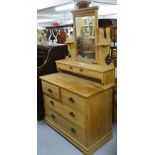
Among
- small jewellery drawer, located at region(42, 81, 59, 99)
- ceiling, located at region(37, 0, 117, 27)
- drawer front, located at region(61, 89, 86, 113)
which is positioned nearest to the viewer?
drawer front, located at region(61, 89, 86, 113)

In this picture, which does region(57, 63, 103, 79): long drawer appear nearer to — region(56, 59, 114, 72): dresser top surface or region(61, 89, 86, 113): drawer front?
region(56, 59, 114, 72): dresser top surface

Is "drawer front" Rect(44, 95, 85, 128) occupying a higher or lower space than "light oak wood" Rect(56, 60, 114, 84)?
lower

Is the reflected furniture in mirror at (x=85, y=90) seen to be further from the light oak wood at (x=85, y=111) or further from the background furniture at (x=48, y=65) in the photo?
the background furniture at (x=48, y=65)

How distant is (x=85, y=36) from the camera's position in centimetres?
228

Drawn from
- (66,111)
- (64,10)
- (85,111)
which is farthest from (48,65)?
(64,10)

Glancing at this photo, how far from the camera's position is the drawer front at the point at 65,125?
2.06 metres

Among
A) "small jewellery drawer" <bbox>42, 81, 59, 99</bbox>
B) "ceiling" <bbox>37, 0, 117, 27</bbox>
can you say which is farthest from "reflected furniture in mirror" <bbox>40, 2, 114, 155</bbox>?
"ceiling" <bbox>37, 0, 117, 27</bbox>

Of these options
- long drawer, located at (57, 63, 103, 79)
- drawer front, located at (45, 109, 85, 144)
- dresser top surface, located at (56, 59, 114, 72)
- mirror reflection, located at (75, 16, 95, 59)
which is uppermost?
mirror reflection, located at (75, 16, 95, 59)

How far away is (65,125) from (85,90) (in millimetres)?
632

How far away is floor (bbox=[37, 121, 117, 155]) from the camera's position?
2.09 meters

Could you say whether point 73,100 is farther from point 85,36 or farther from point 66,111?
point 85,36
